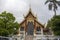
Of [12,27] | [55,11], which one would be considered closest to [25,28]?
[55,11]

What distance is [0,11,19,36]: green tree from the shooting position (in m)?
47.0

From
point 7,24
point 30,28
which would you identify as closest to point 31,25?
point 30,28

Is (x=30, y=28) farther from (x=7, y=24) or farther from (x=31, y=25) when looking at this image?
(x=7, y=24)

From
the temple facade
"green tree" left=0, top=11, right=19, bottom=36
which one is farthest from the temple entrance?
"green tree" left=0, top=11, right=19, bottom=36

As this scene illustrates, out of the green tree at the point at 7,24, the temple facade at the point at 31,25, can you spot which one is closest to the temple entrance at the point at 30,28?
the temple facade at the point at 31,25

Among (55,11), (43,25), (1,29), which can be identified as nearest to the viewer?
(1,29)

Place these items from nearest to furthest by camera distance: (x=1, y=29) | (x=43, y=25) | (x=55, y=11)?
(x=1, y=29), (x=55, y=11), (x=43, y=25)

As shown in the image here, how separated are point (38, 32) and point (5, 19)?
1434 centimetres

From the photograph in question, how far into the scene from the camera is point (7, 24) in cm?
4759

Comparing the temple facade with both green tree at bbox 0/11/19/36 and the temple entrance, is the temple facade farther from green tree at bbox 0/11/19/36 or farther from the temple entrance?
green tree at bbox 0/11/19/36

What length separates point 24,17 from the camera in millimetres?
60125

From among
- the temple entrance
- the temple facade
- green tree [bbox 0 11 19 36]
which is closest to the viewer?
green tree [bbox 0 11 19 36]

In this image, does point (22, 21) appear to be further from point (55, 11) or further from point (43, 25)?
point (55, 11)

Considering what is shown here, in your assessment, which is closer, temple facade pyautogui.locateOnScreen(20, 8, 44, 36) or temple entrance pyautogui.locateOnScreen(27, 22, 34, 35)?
temple facade pyautogui.locateOnScreen(20, 8, 44, 36)
